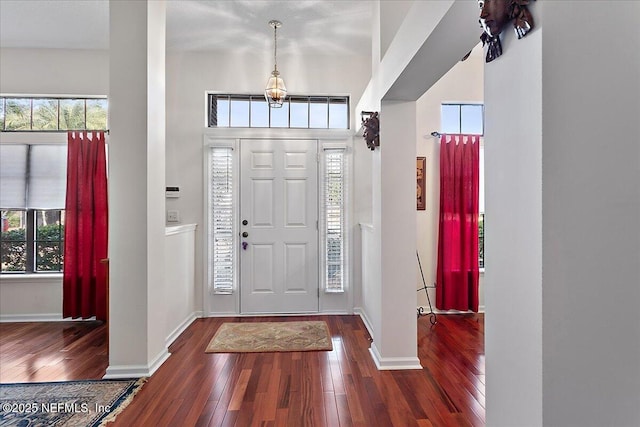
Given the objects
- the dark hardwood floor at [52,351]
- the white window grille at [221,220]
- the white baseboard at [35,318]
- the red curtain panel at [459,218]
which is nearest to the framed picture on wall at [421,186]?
the red curtain panel at [459,218]

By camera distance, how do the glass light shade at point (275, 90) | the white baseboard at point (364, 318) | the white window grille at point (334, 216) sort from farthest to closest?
the white window grille at point (334, 216)
the white baseboard at point (364, 318)
the glass light shade at point (275, 90)

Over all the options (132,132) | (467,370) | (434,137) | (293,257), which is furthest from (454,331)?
(132,132)

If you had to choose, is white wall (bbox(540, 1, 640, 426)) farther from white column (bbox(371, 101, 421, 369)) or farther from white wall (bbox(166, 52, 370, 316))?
white wall (bbox(166, 52, 370, 316))

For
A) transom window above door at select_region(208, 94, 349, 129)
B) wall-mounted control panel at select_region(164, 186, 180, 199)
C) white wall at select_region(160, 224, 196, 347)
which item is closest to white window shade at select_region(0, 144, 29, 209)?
wall-mounted control panel at select_region(164, 186, 180, 199)

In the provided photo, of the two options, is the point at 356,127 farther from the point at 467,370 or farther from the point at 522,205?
the point at 522,205

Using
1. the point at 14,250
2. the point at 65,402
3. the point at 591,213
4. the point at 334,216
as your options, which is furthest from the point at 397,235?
the point at 14,250

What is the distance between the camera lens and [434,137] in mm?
3912

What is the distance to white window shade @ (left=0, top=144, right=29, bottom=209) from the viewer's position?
3.69 meters

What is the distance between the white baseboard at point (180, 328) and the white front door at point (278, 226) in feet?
1.77

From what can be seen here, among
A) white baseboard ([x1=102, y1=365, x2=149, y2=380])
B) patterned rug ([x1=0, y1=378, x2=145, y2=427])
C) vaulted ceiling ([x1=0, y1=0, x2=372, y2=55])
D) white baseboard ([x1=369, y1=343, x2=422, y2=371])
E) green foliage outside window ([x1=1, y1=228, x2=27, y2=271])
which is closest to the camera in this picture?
patterned rug ([x1=0, y1=378, x2=145, y2=427])

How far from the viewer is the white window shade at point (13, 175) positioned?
3686 millimetres

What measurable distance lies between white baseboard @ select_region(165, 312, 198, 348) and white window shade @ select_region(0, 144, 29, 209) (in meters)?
2.27

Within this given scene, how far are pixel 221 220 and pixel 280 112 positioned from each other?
1.45m

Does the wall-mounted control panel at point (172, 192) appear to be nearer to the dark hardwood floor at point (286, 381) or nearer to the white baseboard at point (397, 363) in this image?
the dark hardwood floor at point (286, 381)
